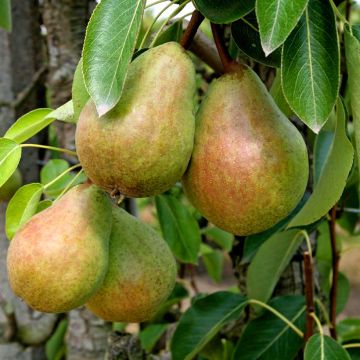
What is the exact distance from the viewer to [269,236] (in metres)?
1.19

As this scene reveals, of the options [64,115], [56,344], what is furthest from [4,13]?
[56,344]

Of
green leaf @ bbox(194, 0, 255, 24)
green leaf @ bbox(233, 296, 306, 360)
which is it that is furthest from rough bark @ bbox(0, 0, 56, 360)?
green leaf @ bbox(194, 0, 255, 24)

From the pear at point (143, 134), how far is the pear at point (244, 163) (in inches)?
0.9

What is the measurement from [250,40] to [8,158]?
339 mm

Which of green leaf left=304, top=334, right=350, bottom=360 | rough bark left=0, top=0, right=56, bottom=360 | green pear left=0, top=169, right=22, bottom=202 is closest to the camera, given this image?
green leaf left=304, top=334, right=350, bottom=360

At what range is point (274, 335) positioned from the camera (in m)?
1.16

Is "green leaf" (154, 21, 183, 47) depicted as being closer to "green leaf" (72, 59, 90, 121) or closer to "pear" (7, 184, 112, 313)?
"green leaf" (72, 59, 90, 121)

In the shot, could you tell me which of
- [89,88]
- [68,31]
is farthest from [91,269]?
[68,31]

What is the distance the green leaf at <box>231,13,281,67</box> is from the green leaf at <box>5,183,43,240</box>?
316 millimetres

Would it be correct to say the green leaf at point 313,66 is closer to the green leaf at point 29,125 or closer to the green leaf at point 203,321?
the green leaf at point 29,125

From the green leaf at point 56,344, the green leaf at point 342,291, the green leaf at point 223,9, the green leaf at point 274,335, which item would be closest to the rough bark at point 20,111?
the green leaf at point 56,344

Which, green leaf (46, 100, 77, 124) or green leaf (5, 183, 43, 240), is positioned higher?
green leaf (46, 100, 77, 124)

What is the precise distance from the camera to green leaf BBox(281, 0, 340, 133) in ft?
2.09

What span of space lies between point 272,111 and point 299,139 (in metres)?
0.04
